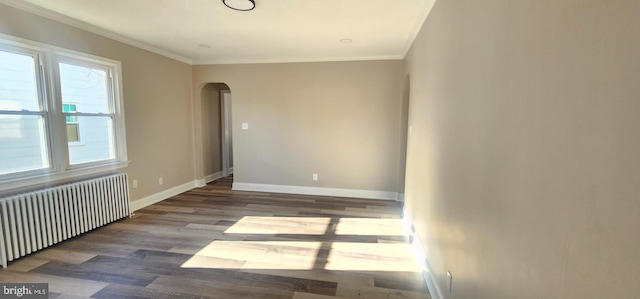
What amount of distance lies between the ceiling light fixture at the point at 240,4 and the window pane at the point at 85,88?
215 centimetres

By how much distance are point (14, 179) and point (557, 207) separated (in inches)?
159

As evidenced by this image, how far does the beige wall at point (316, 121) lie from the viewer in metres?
4.54

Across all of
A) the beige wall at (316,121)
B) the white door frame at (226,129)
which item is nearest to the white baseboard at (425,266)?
the beige wall at (316,121)

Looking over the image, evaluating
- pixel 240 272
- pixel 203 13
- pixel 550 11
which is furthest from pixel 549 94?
pixel 203 13

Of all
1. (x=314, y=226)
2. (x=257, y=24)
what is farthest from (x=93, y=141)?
(x=314, y=226)

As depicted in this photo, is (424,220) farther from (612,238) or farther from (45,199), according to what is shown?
(45,199)

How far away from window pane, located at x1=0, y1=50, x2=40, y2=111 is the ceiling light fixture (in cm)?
212

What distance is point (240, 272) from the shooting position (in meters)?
2.39

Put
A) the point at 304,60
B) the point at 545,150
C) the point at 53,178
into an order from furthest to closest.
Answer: the point at 304,60
the point at 53,178
the point at 545,150

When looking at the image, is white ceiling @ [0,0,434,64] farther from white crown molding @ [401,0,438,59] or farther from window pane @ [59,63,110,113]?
window pane @ [59,63,110,113]

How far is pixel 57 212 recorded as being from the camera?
2.81 m

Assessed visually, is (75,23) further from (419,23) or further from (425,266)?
(425,266)

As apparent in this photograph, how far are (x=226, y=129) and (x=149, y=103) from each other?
2131mm

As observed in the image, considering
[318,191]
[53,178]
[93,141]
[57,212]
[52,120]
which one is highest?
[52,120]
